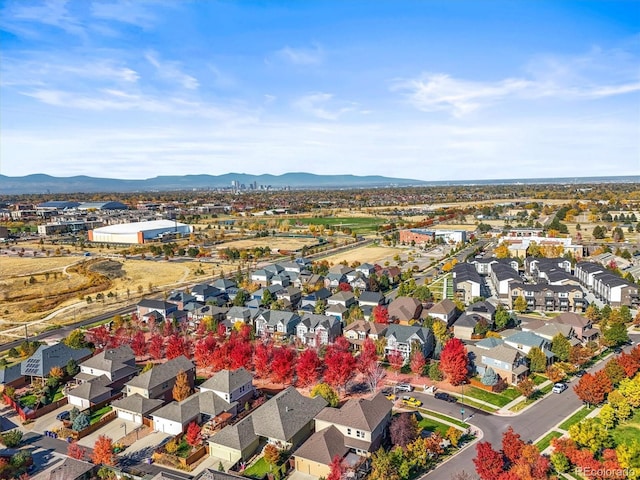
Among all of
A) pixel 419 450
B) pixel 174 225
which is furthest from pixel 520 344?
A: pixel 174 225

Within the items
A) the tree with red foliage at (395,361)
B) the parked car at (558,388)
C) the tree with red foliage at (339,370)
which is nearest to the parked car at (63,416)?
the tree with red foliage at (339,370)

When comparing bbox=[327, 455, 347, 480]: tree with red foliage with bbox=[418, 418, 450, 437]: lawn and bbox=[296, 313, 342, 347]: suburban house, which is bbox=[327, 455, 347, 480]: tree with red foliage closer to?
bbox=[418, 418, 450, 437]: lawn

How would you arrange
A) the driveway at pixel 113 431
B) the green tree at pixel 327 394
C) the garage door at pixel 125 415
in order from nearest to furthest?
1. the driveway at pixel 113 431
2. the green tree at pixel 327 394
3. the garage door at pixel 125 415

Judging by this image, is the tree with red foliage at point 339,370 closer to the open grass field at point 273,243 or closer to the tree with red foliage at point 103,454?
the tree with red foliage at point 103,454

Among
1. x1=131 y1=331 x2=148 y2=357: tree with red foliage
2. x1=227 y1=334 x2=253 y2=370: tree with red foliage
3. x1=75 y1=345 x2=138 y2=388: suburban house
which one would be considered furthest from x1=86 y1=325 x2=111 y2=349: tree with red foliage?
x1=227 y1=334 x2=253 y2=370: tree with red foliage

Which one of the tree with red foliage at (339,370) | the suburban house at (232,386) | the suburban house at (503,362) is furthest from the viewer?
the suburban house at (503,362)

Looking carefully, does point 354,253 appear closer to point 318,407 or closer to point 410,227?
point 410,227

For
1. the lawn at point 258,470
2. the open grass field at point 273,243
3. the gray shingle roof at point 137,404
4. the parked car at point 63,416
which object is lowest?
the lawn at point 258,470
